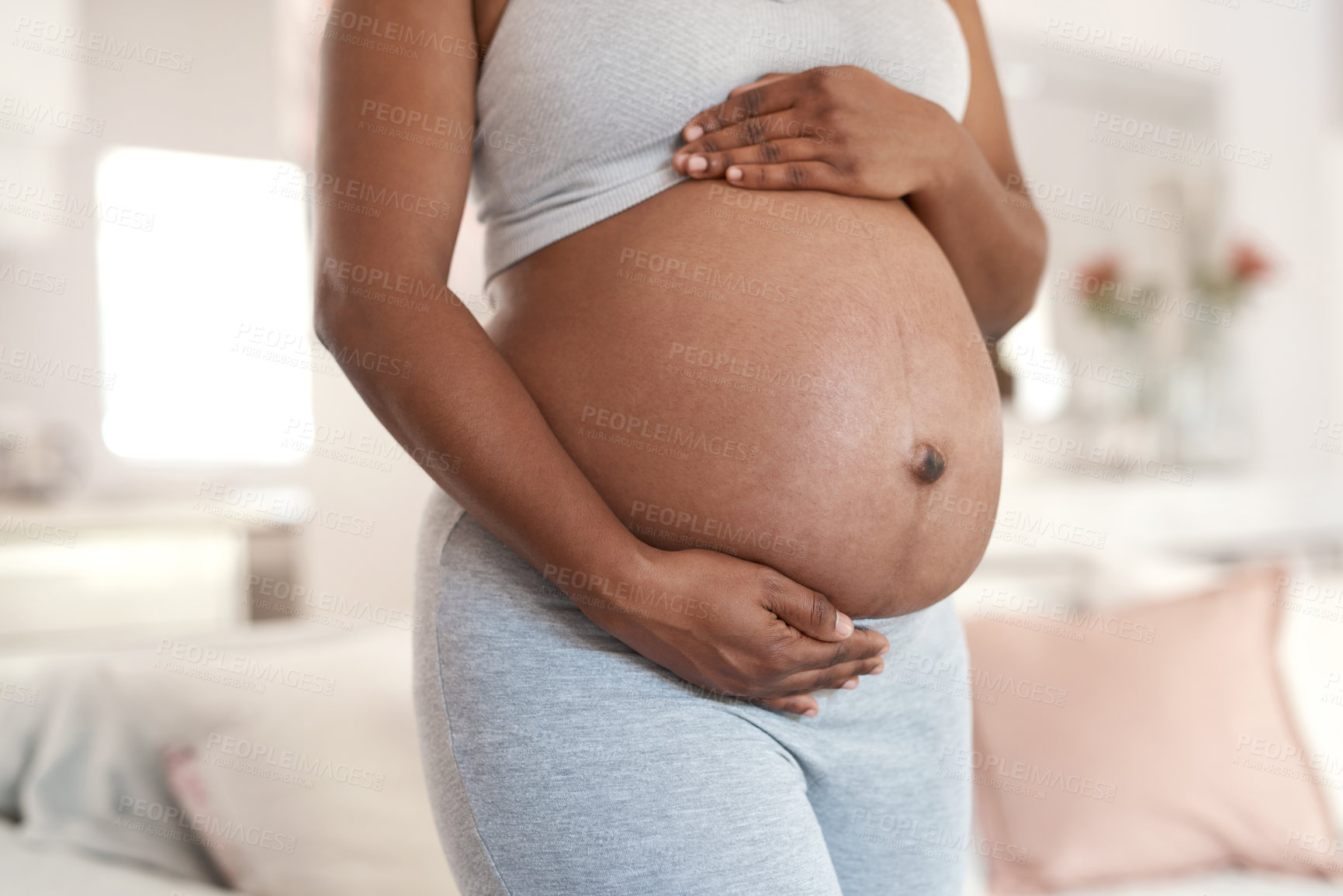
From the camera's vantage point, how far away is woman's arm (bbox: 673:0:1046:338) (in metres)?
0.64

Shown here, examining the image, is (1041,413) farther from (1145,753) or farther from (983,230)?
(983,230)

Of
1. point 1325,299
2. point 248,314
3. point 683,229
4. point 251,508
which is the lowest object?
point 251,508

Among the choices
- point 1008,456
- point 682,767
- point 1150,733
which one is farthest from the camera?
point 1008,456

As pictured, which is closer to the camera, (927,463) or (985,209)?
(927,463)

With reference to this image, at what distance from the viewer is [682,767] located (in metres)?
0.54

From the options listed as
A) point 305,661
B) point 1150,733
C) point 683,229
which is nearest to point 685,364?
point 683,229

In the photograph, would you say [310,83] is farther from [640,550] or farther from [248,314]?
[640,550]

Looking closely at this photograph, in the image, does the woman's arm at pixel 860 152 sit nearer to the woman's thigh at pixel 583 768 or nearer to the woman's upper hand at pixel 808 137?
the woman's upper hand at pixel 808 137

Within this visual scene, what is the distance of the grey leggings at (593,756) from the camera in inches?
21.0

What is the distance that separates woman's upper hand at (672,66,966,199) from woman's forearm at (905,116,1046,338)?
0.05m

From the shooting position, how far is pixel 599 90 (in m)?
0.62

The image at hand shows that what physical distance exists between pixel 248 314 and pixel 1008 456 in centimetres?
238

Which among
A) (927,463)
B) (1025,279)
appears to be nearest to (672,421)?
(927,463)

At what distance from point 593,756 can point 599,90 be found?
390 millimetres
